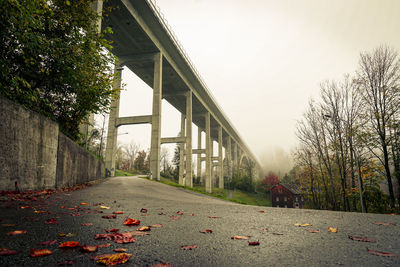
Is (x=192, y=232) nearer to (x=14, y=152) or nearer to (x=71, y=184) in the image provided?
(x=14, y=152)

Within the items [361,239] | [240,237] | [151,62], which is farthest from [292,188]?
[240,237]

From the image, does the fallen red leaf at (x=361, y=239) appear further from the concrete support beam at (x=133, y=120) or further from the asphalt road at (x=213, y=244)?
the concrete support beam at (x=133, y=120)

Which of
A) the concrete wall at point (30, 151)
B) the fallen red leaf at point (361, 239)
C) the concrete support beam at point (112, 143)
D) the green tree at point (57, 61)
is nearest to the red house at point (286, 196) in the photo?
the concrete support beam at point (112, 143)

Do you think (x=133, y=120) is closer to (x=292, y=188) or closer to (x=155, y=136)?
(x=155, y=136)

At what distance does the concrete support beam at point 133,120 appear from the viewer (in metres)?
26.1

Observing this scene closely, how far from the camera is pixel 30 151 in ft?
22.7

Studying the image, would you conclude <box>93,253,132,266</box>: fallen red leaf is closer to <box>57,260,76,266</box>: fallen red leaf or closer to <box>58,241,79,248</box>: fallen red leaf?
<box>57,260,76,266</box>: fallen red leaf

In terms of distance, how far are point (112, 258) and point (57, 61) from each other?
766 cm

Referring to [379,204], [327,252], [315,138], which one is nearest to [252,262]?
[327,252]

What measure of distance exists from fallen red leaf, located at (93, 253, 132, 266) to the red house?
58944 mm

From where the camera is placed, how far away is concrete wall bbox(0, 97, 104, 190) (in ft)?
19.4

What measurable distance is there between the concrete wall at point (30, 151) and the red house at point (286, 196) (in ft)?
178

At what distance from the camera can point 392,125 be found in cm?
1623

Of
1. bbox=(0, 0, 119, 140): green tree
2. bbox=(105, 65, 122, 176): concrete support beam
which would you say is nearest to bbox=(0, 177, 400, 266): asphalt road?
bbox=(0, 0, 119, 140): green tree
